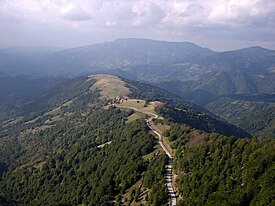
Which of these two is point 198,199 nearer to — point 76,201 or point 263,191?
point 263,191

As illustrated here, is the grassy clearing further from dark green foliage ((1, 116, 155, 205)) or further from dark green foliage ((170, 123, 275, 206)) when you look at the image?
dark green foliage ((170, 123, 275, 206))

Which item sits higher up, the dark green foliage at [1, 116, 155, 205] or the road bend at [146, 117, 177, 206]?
the road bend at [146, 117, 177, 206]

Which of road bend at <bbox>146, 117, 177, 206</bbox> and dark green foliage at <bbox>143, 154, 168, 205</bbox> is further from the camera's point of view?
road bend at <bbox>146, 117, 177, 206</bbox>

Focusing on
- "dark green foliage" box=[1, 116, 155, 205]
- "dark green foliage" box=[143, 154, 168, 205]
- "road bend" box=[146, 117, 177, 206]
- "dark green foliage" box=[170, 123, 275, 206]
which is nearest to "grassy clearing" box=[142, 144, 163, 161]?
"road bend" box=[146, 117, 177, 206]

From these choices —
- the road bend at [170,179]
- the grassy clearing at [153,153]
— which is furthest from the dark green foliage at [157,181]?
the grassy clearing at [153,153]

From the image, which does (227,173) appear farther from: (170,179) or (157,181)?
(157,181)

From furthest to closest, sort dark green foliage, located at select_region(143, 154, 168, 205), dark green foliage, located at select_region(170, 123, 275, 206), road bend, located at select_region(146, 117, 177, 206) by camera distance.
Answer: road bend, located at select_region(146, 117, 177, 206) < dark green foliage, located at select_region(143, 154, 168, 205) < dark green foliage, located at select_region(170, 123, 275, 206)

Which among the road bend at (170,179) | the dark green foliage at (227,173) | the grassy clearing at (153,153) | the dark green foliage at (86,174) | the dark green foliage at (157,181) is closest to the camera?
the dark green foliage at (227,173)

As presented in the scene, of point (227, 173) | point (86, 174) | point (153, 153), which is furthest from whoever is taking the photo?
point (86, 174)

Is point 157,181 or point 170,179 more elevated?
point 157,181

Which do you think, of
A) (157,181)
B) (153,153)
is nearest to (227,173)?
(157,181)

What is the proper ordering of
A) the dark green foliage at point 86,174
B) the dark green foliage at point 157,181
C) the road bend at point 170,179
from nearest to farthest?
the dark green foliage at point 157,181
the road bend at point 170,179
the dark green foliage at point 86,174

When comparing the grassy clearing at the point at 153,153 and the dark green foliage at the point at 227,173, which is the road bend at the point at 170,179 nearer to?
the grassy clearing at the point at 153,153
